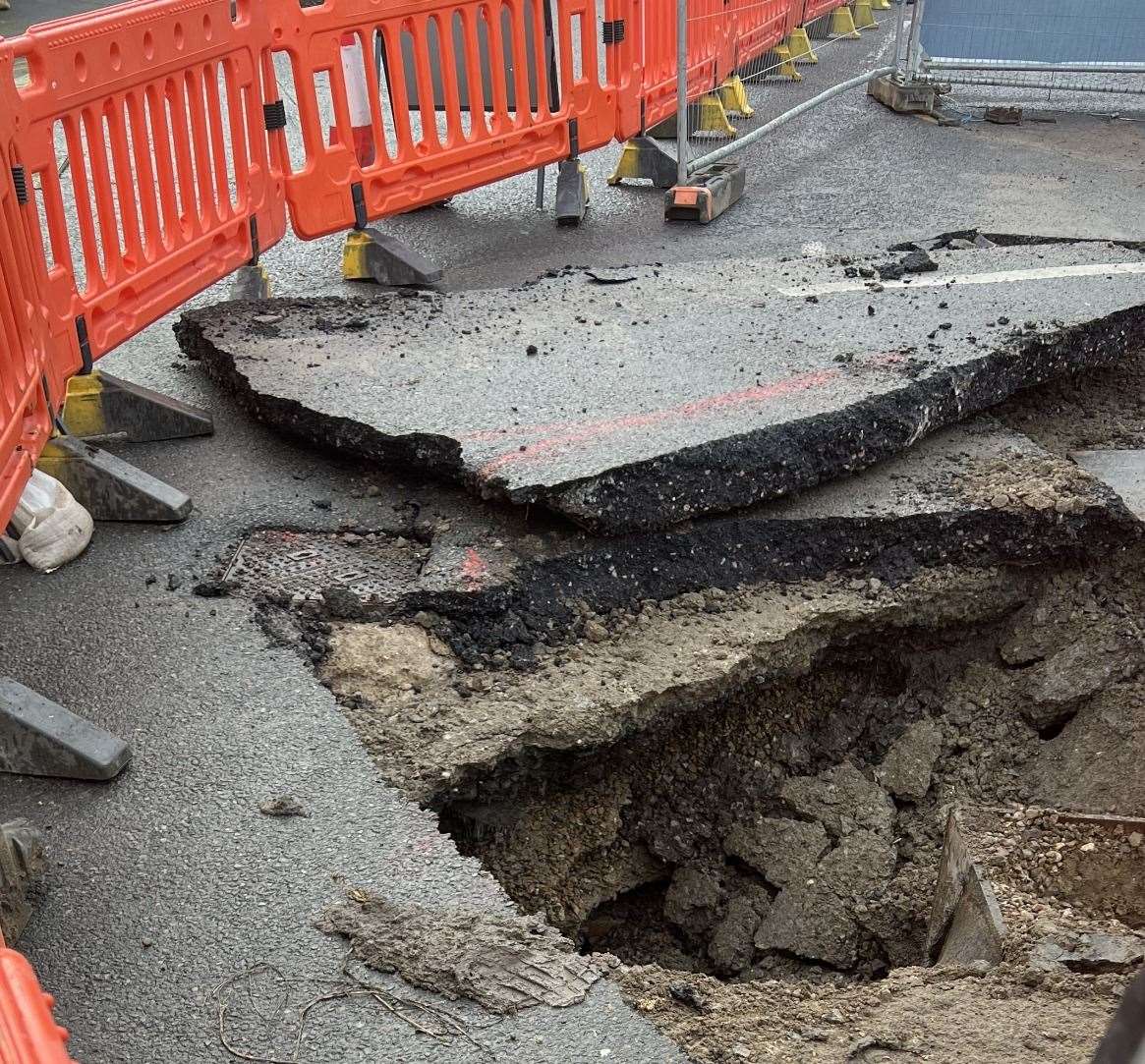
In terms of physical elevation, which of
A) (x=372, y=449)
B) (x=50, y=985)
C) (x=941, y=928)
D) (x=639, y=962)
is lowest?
(x=639, y=962)

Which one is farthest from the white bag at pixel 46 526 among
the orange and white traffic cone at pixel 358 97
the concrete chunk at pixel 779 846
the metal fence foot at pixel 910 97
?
the metal fence foot at pixel 910 97

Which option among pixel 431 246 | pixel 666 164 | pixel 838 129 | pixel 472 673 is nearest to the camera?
pixel 472 673

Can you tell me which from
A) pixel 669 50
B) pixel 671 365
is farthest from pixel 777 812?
pixel 669 50

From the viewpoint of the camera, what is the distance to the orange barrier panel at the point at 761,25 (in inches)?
364

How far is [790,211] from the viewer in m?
7.24

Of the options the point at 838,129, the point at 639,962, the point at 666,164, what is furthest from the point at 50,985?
the point at 838,129

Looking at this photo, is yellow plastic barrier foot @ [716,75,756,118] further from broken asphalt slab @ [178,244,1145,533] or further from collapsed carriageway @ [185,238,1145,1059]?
collapsed carriageway @ [185,238,1145,1059]

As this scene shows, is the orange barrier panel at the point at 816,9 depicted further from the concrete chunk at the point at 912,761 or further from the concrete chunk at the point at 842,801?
the concrete chunk at the point at 842,801

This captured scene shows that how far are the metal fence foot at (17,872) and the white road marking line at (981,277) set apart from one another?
12.5 feet

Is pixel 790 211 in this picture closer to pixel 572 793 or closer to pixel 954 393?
pixel 954 393

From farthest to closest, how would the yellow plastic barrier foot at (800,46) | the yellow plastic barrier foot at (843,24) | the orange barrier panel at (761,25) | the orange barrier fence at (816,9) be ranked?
the yellow plastic barrier foot at (843,24), the yellow plastic barrier foot at (800,46), the orange barrier fence at (816,9), the orange barrier panel at (761,25)

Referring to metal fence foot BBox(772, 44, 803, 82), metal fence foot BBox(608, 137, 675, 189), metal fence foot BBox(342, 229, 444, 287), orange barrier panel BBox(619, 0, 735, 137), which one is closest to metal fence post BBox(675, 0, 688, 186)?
orange barrier panel BBox(619, 0, 735, 137)

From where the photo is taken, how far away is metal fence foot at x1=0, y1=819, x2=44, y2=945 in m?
2.60

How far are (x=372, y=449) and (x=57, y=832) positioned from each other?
5.76 ft
